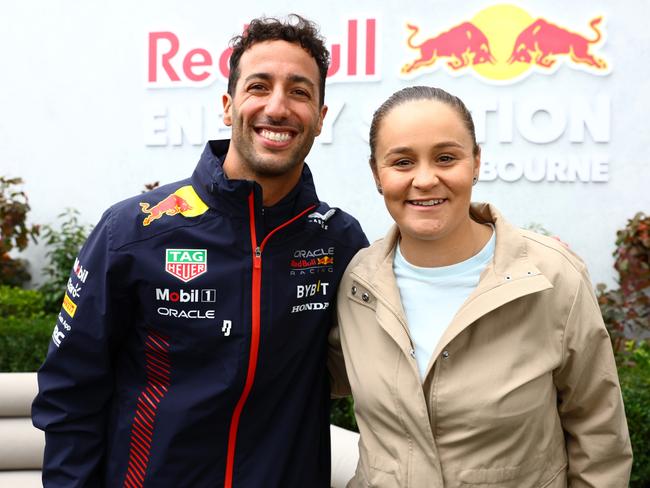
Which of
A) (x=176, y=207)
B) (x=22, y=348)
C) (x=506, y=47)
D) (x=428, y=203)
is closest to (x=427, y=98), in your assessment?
(x=428, y=203)

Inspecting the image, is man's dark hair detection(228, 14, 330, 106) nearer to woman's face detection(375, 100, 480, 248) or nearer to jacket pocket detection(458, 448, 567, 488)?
woman's face detection(375, 100, 480, 248)

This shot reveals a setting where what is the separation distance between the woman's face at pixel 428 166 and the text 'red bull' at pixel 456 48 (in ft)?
12.6

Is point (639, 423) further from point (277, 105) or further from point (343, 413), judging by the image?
point (277, 105)

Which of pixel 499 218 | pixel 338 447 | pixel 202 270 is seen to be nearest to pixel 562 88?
pixel 338 447

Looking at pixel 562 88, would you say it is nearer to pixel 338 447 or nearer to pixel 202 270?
pixel 338 447

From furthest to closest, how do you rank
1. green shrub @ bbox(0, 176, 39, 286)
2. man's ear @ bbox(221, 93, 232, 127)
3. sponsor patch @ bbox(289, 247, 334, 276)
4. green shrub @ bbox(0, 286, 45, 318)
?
green shrub @ bbox(0, 176, 39, 286) < green shrub @ bbox(0, 286, 45, 318) < man's ear @ bbox(221, 93, 232, 127) < sponsor patch @ bbox(289, 247, 334, 276)

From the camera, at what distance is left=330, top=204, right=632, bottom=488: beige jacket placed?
171cm

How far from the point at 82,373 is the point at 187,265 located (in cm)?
41

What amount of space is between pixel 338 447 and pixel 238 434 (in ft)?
3.82

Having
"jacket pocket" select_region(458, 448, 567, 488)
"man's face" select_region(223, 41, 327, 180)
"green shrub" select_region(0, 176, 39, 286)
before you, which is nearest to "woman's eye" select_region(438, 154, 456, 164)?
"man's face" select_region(223, 41, 327, 180)

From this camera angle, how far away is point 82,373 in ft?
6.42

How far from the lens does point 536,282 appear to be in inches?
67.4

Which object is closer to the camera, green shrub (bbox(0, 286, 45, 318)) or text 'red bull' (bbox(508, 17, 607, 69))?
text 'red bull' (bbox(508, 17, 607, 69))

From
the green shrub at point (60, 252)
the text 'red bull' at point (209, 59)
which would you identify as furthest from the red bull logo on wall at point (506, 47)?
the green shrub at point (60, 252)
